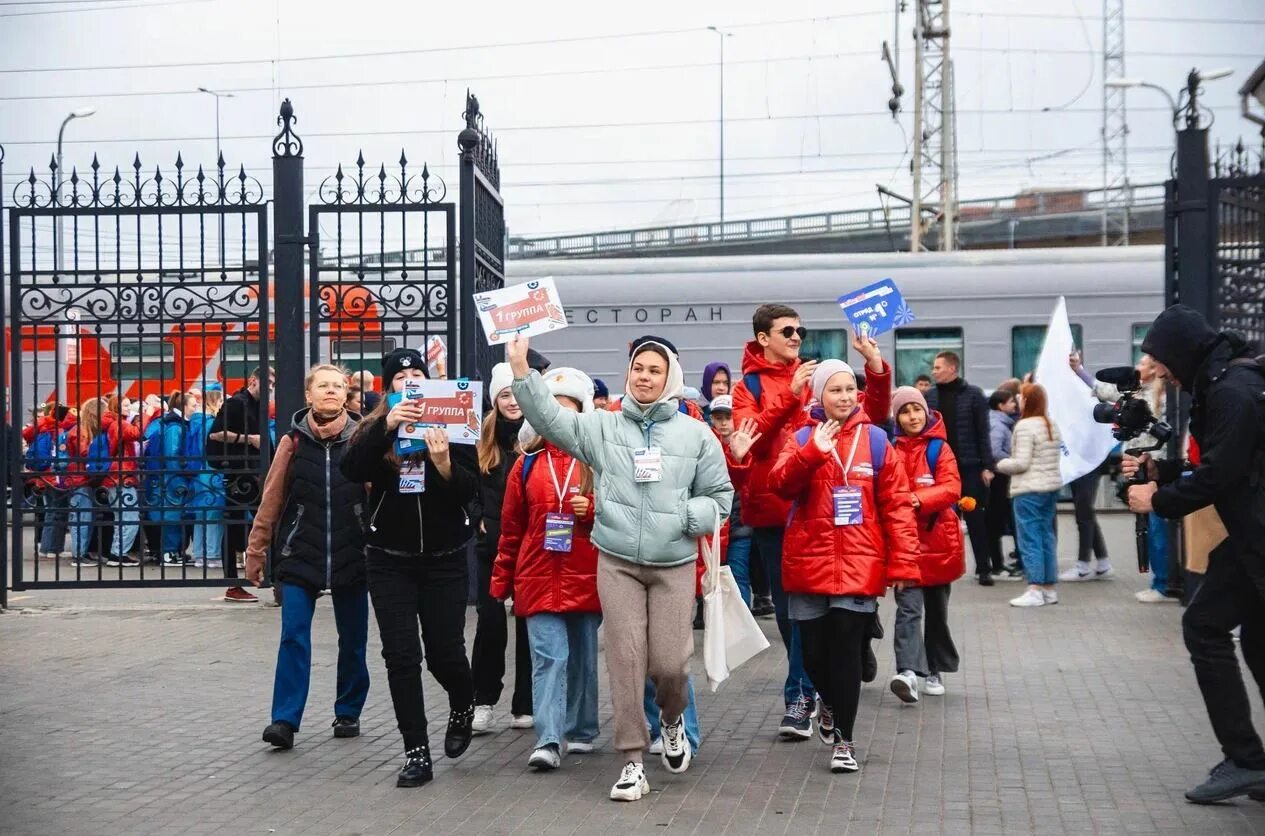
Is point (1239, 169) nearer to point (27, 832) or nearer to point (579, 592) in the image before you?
point (579, 592)

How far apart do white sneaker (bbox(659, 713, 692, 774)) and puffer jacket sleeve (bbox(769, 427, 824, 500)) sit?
3.55 ft

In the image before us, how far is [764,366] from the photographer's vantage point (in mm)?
7676

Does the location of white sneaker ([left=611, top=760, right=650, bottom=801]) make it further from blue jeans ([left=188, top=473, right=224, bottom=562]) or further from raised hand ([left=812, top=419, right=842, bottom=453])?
blue jeans ([left=188, top=473, right=224, bottom=562])

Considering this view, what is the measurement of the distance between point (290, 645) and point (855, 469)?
2.74 meters

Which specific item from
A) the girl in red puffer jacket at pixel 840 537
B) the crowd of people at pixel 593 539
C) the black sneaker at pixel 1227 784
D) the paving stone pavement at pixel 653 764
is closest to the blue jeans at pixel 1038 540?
the paving stone pavement at pixel 653 764

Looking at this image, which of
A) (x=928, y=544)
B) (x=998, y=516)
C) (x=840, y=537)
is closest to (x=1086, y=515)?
(x=998, y=516)

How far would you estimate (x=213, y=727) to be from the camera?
26.4 feet

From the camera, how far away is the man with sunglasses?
7586mm

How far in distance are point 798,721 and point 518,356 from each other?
8.13 feet

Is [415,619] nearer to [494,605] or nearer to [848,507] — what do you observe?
[494,605]

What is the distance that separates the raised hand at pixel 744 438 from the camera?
7285 mm

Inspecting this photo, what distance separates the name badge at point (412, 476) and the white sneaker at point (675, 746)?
1.44 m

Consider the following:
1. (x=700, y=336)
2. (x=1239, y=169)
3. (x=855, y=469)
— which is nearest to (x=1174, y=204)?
(x=1239, y=169)

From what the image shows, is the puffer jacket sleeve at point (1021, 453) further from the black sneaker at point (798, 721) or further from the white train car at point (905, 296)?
the white train car at point (905, 296)
